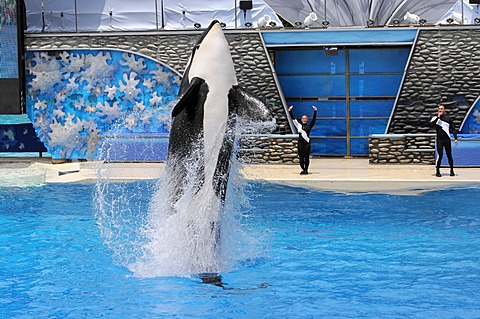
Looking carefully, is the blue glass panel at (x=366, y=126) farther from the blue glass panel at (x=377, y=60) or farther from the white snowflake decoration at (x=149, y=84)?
the white snowflake decoration at (x=149, y=84)

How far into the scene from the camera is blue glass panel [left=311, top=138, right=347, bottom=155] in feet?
58.5

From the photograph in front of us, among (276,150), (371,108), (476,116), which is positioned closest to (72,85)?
(276,150)

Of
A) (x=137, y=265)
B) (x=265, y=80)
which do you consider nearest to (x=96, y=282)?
(x=137, y=265)

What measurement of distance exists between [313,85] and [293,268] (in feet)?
35.5

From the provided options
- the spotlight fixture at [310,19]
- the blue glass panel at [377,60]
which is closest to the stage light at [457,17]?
the blue glass panel at [377,60]

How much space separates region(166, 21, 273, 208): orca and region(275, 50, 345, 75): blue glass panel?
11583 mm

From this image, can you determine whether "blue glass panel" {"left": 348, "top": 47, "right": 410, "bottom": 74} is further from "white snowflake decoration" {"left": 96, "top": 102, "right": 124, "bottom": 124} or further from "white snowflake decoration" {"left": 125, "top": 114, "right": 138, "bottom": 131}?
"white snowflake decoration" {"left": 96, "top": 102, "right": 124, "bottom": 124}

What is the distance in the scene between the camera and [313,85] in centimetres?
1769

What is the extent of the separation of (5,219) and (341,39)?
28.5 feet

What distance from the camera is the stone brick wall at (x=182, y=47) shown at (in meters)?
16.6

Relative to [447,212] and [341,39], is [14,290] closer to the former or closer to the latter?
[447,212]

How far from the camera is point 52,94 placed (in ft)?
57.0

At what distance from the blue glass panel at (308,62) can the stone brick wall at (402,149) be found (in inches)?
102

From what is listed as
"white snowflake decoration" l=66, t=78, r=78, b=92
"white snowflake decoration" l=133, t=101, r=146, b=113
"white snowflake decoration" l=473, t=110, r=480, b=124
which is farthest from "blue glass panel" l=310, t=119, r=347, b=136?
"white snowflake decoration" l=66, t=78, r=78, b=92
